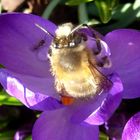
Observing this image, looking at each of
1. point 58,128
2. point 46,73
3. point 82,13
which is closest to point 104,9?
point 82,13

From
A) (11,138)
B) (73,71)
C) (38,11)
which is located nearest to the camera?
(73,71)

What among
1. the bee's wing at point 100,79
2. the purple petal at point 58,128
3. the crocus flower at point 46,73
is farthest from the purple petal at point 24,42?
the bee's wing at point 100,79

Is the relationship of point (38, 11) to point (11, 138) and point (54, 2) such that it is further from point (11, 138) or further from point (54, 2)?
point (11, 138)

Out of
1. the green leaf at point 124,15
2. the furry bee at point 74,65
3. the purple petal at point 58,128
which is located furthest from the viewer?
the green leaf at point 124,15

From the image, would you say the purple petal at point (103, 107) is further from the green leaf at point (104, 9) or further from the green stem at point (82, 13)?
the green stem at point (82, 13)

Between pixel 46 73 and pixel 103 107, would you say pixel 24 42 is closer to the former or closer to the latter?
pixel 46 73

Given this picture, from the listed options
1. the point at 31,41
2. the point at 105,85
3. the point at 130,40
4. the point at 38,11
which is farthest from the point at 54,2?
the point at 105,85
